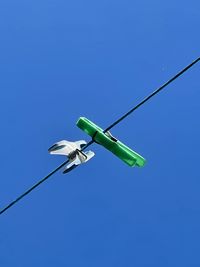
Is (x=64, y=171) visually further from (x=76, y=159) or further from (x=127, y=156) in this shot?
(x=127, y=156)

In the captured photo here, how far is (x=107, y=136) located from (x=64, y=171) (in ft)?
0.44

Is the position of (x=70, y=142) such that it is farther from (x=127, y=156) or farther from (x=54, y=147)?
(x=127, y=156)

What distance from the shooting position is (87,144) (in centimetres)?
118

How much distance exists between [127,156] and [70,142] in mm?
155

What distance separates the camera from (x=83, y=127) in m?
1.20

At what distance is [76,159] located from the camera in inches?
47.1

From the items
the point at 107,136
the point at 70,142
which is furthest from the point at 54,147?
the point at 107,136

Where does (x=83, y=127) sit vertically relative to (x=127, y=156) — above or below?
above

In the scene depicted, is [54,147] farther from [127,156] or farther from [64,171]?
[127,156]

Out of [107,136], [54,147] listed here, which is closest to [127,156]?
[107,136]

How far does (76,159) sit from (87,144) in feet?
0.15

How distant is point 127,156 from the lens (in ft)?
3.81

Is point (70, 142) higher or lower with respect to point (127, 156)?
higher

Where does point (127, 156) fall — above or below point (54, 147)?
below
